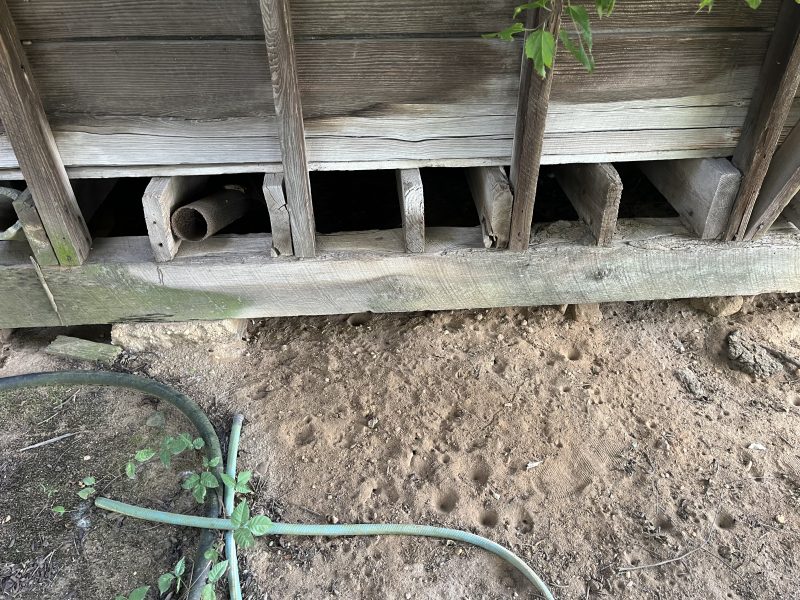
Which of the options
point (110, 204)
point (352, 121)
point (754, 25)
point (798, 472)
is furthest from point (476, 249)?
point (110, 204)

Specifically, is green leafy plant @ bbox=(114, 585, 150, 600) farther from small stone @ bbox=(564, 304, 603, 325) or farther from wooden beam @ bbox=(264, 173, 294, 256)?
small stone @ bbox=(564, 304, 603, 325)

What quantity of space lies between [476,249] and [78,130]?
1.52 m

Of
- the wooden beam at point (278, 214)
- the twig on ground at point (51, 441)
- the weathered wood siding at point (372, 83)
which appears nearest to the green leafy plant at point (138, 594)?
the twig on ground at point (51, 441)

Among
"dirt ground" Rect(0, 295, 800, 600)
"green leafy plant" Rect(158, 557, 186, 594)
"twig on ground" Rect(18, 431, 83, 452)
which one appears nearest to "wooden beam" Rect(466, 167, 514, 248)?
"dirt ground" Rect(0, 295, 800, 600)

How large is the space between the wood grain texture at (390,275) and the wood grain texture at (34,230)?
6 cm

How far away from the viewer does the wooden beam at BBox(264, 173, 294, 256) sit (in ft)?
7.11

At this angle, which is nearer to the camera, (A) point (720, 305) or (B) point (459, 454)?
(B) point (459, 454)

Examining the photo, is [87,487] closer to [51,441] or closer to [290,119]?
[51,441]

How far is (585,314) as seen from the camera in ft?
9.02

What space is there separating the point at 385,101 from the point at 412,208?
0.39 meters

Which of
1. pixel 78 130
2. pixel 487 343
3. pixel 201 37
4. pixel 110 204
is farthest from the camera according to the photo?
pixel 110 204

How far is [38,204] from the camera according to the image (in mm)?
2139

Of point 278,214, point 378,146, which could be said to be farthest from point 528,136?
point 278,214

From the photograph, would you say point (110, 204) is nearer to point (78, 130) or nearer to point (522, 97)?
point (78, 130)
